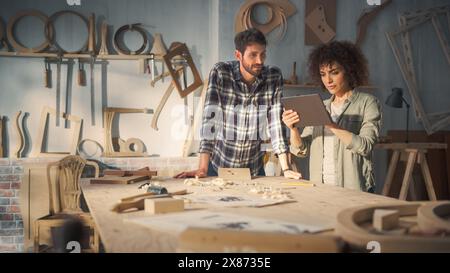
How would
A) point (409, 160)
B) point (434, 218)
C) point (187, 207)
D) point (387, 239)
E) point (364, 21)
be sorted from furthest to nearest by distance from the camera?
point (364, 21) < point (409, 160) < point (187, 207) < point (434, 218) < point (387, 239)

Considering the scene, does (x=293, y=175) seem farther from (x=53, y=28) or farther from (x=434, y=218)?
(x=53, y=28)

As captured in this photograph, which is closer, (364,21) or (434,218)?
(434,218)

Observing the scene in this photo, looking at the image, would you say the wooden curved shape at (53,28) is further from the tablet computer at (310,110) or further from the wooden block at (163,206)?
the wooden block at (163,206)

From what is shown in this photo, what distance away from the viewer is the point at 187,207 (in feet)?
5.70

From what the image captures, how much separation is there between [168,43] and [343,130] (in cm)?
285

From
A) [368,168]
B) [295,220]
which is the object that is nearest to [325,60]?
[368,168]

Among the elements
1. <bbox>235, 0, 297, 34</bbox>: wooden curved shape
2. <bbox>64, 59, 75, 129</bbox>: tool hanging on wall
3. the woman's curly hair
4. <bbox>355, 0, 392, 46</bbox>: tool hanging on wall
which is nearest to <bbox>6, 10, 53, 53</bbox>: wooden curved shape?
<bbox>64, 59, 75, 129</bbox>: tool hanging on wall

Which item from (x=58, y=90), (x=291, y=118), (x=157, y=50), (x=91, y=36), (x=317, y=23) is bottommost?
(x=291, y=118)

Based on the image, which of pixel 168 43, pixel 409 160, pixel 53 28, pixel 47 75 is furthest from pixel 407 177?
pixel 53 28

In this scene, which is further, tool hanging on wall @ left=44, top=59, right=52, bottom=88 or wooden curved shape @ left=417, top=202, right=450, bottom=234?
tool hanging on wall @ left=44, top=59, right=52, bottom=88

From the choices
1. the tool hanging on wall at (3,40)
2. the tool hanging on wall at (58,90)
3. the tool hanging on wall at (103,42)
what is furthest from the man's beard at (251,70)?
the tool hanging on wall at (3,40)

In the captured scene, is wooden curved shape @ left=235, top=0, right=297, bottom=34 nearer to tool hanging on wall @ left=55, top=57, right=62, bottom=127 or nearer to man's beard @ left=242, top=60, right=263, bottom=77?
tool hanging on wall @ left=55, top=57, right=62, bottom=127

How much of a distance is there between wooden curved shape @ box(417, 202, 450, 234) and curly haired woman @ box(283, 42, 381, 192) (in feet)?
3.99

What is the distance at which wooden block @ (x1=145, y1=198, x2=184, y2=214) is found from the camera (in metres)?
1.62
